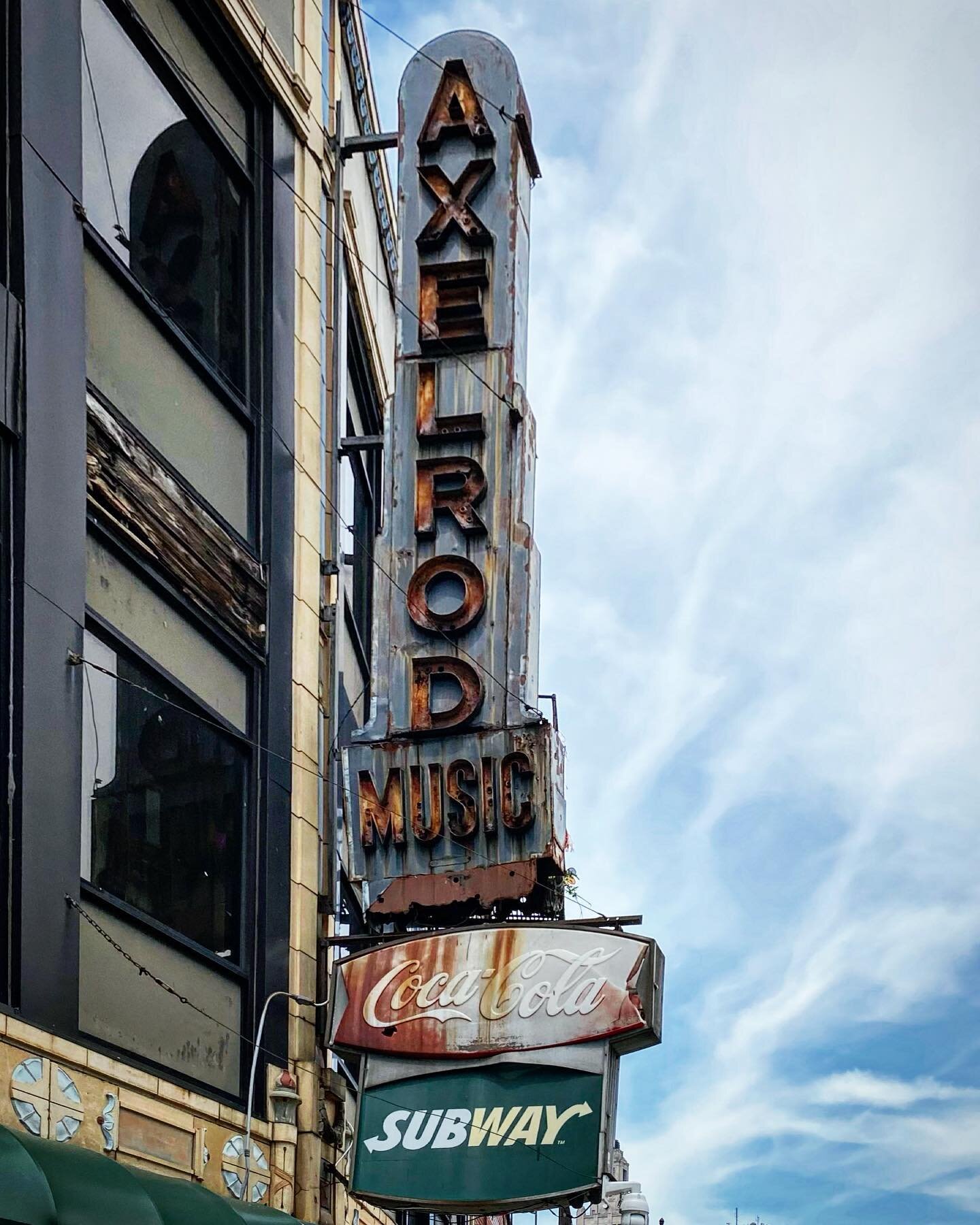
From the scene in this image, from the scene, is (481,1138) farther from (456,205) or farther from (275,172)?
(275,172)

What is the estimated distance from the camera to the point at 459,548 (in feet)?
57.3

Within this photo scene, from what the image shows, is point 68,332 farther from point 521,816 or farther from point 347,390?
point 347,390

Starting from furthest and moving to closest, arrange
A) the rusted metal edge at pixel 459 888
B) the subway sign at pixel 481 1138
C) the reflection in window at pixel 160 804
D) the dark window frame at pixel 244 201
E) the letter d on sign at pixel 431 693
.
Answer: the letter d on sign at pixel 431 693, the rusted metal edge at pixel 459 888, the dark window frame at pixel 244 201, the subway sign at pixel 481 1138, the reflection in window at pixel 160 804

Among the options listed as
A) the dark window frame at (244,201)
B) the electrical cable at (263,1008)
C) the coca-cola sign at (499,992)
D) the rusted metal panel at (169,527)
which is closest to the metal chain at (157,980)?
the electrical cable at (263,1008)

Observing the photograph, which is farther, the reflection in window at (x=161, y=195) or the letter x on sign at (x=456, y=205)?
the letter x on sign at (x=456, y=205)

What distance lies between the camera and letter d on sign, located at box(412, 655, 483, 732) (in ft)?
55.8

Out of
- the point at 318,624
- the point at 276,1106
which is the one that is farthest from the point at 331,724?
the point at 276,1106

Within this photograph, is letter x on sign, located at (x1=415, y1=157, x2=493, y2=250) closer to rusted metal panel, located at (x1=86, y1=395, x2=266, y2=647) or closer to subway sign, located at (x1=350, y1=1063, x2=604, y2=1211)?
rusted metal panel, located at (x1=86, y1=395, x2=266, y2=647)

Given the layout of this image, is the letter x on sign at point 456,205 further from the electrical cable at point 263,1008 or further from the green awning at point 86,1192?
the green awning at point 86,1192

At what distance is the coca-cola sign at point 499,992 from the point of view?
15.3 metres

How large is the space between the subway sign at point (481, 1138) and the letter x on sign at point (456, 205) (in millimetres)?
7904

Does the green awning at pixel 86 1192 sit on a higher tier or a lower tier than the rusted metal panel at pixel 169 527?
lower

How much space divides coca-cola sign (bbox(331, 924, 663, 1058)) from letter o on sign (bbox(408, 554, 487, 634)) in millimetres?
2956

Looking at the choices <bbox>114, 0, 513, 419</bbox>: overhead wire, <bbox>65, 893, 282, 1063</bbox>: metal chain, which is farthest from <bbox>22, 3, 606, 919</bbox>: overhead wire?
<bbox>65, 893, 282, 1063</bbox>: metal chain
